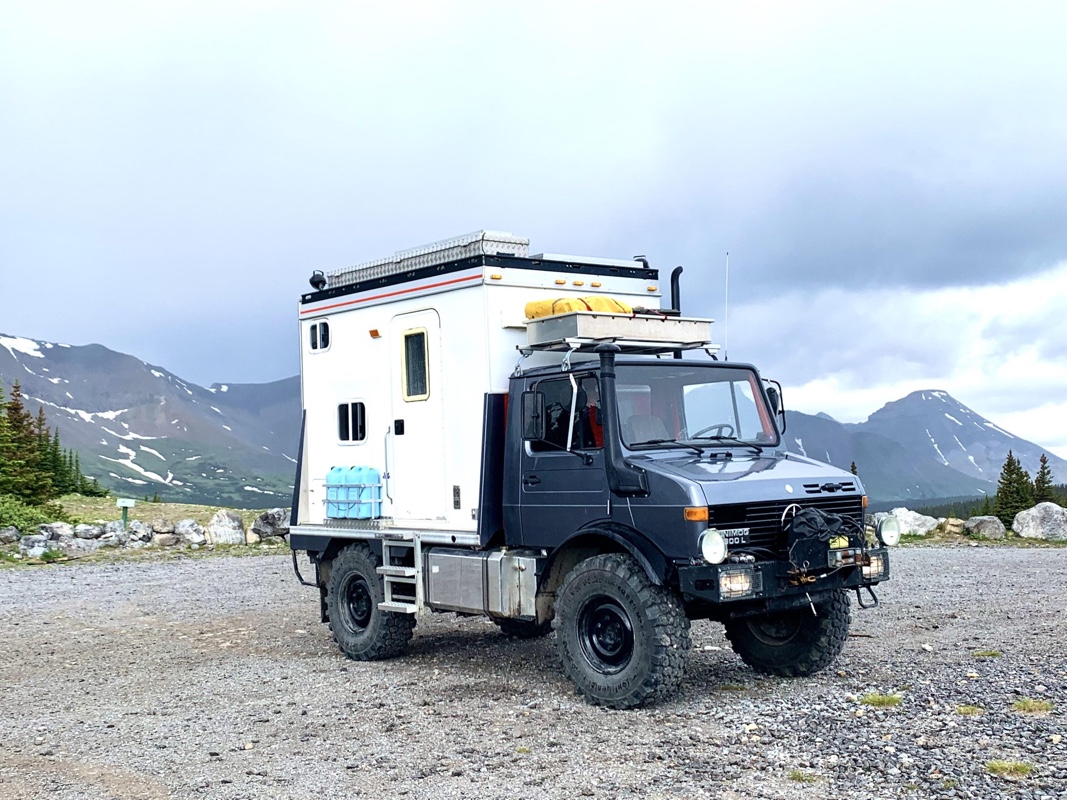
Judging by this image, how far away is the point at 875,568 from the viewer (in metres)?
10.1

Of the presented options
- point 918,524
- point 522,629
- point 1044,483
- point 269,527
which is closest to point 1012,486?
point 1044,483

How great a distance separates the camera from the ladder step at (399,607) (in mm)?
11922

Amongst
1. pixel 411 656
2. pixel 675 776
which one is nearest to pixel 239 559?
pixel 411 656

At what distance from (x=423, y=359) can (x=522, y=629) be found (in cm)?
359

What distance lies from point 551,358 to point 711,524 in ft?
9.72

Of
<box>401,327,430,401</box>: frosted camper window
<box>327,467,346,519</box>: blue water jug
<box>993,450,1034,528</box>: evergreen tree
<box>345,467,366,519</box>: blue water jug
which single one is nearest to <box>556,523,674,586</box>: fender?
<box>401,327,430,401</box>: frosted camper window

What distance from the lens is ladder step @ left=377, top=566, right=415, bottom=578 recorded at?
12.0 meters

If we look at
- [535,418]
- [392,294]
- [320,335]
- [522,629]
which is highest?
[392,294]

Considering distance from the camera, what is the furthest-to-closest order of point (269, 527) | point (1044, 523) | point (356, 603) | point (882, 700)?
1. point (269, 527)
2. point (1044, 523)
3. point (356, 603)
4. point (882, 700)

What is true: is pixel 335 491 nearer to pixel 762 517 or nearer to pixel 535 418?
pixel 535 418

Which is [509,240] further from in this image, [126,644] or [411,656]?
[126,644]

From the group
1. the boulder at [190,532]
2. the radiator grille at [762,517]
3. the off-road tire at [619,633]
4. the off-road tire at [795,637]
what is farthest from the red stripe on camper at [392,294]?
the boulder at [190,532]

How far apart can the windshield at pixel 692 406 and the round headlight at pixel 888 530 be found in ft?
4.23

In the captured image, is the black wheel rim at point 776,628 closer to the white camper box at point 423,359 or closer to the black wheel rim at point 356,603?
the white camper box at point 423,359
